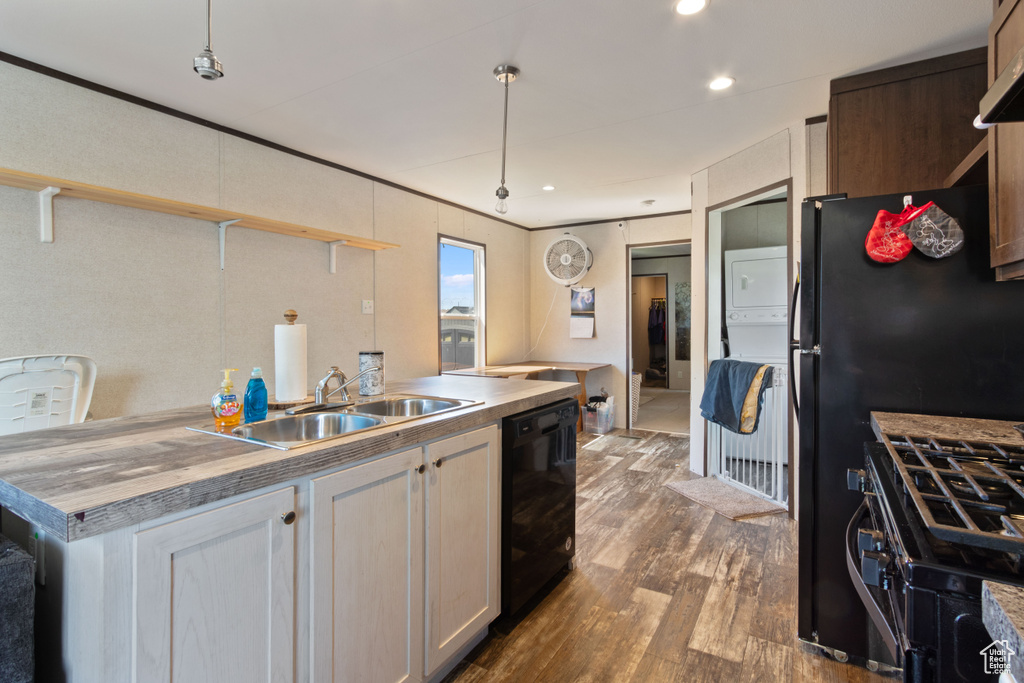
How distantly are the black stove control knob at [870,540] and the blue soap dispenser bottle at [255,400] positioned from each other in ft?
5.44

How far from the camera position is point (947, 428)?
1.35 meters

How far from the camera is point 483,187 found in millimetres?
4176

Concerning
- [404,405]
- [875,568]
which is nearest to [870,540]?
[875,568]

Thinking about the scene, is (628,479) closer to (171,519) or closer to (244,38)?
(171,519)

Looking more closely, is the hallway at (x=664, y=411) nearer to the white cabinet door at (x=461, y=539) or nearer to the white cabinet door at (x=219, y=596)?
the white cabinet door at (x=461, y=539)

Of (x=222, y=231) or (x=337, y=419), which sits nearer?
(x=337, y=419)

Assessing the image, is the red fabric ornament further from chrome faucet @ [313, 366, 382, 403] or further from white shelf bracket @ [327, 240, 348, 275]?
white shelf bracket @ [327, 240, 348, 275]

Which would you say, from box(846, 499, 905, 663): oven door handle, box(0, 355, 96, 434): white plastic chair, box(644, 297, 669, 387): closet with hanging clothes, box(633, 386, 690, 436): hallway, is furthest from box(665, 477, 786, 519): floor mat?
box(644, 297, 669, 387): closet with hanging clothes

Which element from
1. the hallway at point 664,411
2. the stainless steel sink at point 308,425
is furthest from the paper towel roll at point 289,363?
the hallway at point 664,411

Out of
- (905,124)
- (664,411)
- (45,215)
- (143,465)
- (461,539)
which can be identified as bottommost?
(664,411)

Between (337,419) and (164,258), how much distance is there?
1693mm

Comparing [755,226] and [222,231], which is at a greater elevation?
[755,226]

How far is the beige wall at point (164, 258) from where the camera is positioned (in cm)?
214

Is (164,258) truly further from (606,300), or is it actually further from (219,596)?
(606,300)
